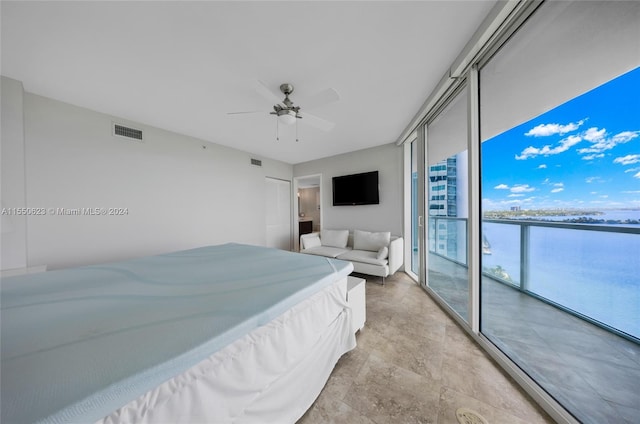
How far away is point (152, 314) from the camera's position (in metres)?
0.89

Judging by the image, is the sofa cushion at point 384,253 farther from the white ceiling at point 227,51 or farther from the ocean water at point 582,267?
the white ceiling at point 227,51

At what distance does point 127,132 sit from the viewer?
8.90 ft

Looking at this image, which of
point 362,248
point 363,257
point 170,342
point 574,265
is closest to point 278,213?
point 362,248

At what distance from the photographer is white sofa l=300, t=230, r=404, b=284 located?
321 centimetres

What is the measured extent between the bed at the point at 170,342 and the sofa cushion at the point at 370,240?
86.6 inches

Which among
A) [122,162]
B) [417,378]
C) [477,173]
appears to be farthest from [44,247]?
[477,173]

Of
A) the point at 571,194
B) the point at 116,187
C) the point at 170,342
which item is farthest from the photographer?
the point at 116,187

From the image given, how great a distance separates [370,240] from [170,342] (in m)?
3.37

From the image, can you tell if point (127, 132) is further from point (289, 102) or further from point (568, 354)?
point (568, 354)

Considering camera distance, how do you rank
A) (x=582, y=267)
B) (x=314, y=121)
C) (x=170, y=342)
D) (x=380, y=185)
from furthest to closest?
(x=380, y=185) → (x=314, y=121) → (x=582, y=267) → (x=170, y=342)

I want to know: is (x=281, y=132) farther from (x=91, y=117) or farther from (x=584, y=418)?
(x=584, y=418)

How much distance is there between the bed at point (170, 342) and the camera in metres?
0.54

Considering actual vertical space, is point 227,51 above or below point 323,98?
above

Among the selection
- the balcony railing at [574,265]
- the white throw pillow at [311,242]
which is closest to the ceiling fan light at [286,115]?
the balcony railing at [574,265]
